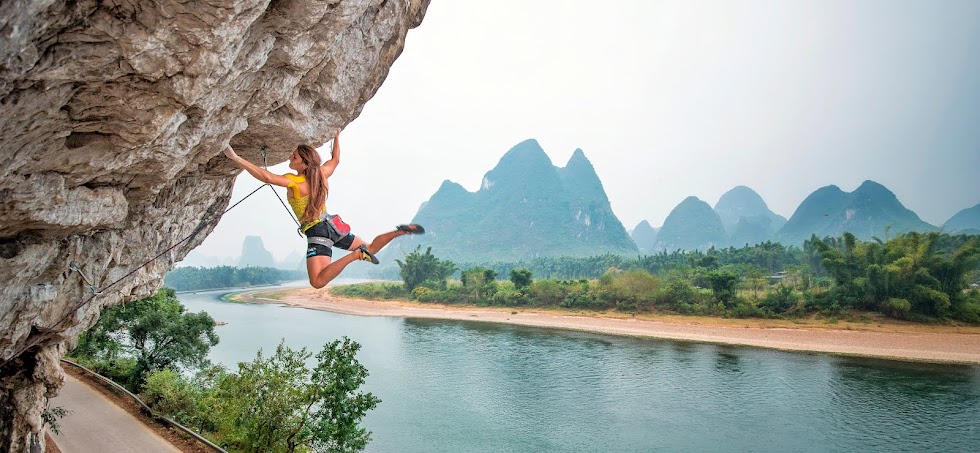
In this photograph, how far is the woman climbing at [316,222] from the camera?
3.61 m

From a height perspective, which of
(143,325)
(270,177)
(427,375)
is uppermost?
(270,177)

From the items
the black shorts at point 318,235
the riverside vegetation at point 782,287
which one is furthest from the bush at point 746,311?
the black shorts at point 318,235

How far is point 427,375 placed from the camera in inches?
853

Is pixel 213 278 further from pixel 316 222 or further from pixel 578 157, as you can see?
pixel 578 157

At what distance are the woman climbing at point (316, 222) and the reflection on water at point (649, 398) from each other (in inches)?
464

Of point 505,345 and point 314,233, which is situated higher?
point 314,233

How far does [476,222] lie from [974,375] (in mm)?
147330

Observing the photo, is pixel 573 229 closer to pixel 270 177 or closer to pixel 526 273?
pixel 526 273

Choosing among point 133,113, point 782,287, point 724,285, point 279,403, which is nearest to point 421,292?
point 724,285

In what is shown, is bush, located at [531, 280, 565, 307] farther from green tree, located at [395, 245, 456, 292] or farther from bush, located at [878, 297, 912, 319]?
bush, located at [878, 297, 912, 319]

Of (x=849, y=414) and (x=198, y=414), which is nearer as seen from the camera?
(x=198, y=414)

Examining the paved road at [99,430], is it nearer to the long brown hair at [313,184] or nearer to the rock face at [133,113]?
the rock face at [133,113]

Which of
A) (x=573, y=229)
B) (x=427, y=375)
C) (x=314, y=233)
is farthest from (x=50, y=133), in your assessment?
(x=573, y=229)

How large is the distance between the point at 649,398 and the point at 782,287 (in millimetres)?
25575
